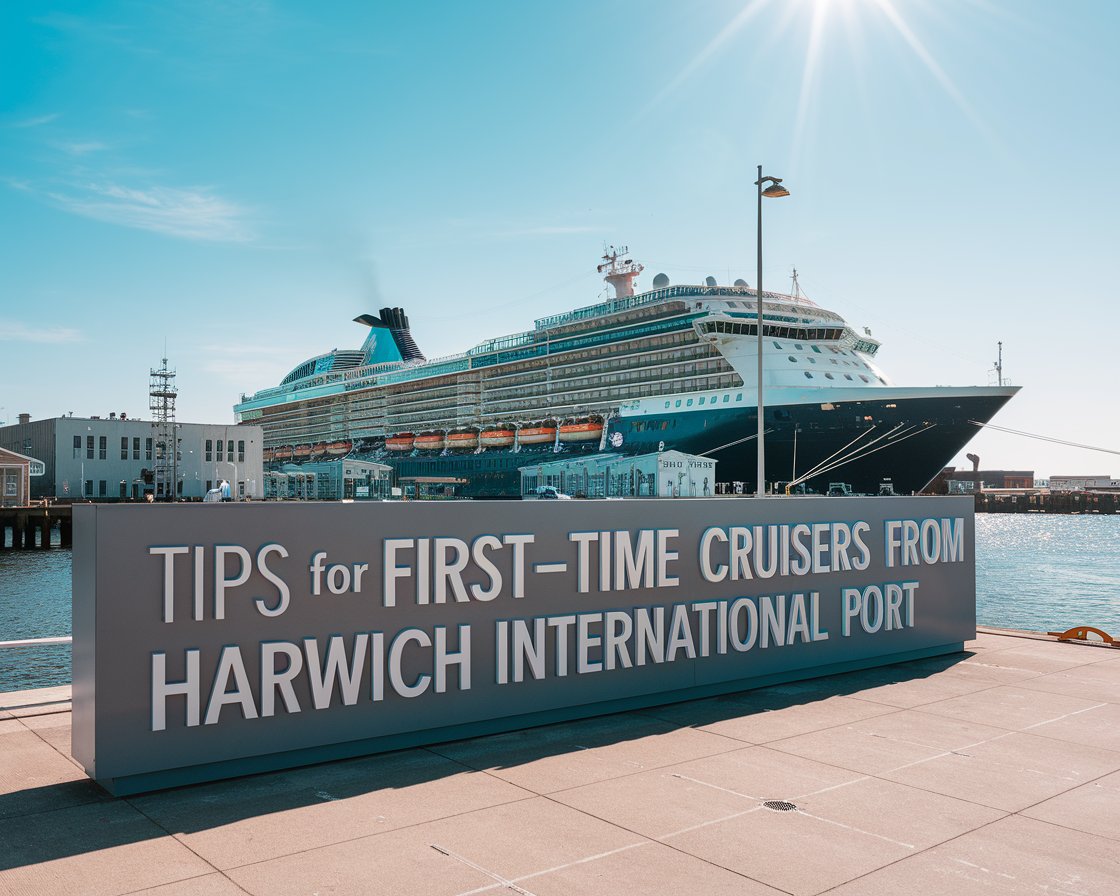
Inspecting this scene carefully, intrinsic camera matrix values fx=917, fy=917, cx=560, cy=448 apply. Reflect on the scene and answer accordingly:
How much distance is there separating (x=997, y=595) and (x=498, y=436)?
42.5 metres

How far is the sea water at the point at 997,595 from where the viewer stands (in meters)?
19.7

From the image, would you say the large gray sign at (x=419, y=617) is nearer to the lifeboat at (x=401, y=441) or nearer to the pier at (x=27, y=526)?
the pier at (x=27, y=526)

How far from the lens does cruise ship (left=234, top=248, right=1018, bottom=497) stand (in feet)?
160

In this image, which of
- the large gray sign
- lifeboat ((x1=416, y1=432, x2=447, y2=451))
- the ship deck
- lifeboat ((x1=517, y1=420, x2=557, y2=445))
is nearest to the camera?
the ship deck

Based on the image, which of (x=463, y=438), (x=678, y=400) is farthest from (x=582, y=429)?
(x=463, y=438)

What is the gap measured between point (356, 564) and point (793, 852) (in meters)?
3.52

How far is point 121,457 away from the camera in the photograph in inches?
2879

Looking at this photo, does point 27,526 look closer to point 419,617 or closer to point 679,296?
point 679,296

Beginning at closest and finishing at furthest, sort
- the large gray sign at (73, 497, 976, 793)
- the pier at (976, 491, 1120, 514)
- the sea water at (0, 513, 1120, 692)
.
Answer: the large gray sign at (73, 497, 976, 793)
the sea water at (0, 513, 1120, 692)
the pier at (976, 491, 1120, 514)

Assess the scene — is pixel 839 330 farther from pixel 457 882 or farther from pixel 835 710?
pixel 457 882

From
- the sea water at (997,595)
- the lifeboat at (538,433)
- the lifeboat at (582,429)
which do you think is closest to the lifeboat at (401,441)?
the lifeboat at (538,433)

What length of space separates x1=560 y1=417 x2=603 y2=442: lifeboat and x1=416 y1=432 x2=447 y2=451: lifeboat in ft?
57.7

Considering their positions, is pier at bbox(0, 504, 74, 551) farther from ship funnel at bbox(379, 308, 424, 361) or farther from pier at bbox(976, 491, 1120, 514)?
pier at bbox(976, 491, 1120, 514)

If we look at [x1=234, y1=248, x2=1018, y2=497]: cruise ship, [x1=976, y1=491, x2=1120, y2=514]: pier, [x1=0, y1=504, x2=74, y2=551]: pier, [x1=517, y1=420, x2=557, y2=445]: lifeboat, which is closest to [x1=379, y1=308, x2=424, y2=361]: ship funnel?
[x1=234, y1=248, x2=1018, y2=497]: cruise ship
